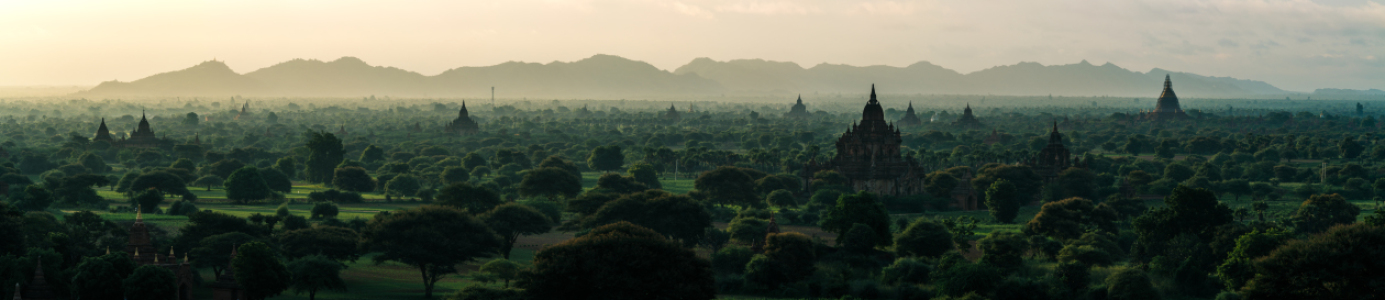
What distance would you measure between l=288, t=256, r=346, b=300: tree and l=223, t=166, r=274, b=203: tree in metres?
39.2

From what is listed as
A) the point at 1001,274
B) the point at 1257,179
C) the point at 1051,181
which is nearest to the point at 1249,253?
the point at 1001,274

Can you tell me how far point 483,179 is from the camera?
338 ft

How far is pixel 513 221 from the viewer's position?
5681 cm

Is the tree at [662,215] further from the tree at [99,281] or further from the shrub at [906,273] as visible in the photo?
the tree at [99,281]

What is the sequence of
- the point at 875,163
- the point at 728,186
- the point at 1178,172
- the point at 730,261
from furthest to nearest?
the point at 1178,172
the point at 875,163
the point at 728,186
the point at 730,261

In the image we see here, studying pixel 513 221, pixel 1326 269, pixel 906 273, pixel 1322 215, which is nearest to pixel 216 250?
pixel 513 221

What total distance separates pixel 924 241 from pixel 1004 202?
1849 centimetres

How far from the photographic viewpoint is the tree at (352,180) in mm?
88625

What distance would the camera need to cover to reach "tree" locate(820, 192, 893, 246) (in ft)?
180

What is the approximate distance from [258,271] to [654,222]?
21255 millimetres

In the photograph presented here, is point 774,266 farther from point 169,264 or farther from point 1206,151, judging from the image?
point 1206,151

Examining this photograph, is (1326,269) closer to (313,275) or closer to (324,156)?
(313,275)

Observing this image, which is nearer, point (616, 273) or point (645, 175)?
point (616, 273)

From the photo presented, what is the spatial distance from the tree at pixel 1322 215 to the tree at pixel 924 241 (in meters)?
20.6
